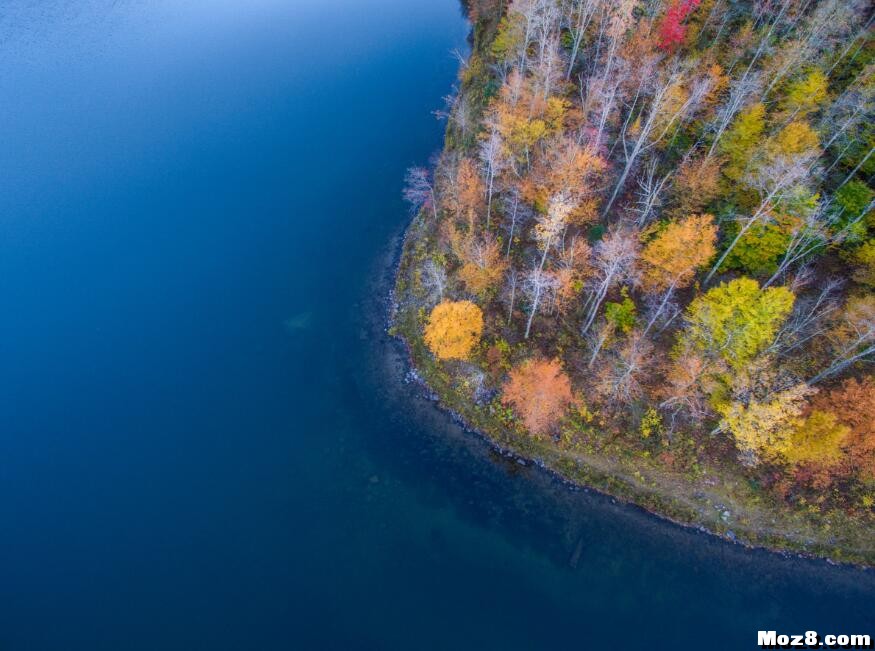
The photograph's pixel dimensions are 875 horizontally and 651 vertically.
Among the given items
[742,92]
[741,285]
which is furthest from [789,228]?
[742,92]

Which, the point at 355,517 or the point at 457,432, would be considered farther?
the point at 457,432

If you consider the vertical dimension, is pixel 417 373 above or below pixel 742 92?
below

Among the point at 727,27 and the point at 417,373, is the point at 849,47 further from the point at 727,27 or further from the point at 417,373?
the point at 417,373

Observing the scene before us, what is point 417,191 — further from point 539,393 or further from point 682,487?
point 682,487

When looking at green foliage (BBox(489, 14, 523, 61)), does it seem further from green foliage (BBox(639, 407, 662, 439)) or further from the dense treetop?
green foliage (BBox(639, 407, 662, 439))

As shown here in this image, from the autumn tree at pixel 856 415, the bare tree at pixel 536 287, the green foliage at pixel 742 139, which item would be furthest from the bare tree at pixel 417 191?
the autumn tree at pixel 856 415

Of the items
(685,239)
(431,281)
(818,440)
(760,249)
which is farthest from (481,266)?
(818,440)
